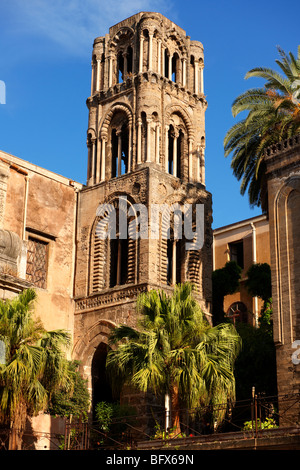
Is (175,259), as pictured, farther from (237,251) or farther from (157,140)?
(237,251)

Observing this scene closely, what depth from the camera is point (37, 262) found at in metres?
32.0

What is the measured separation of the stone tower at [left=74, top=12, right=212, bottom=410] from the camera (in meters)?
31.1

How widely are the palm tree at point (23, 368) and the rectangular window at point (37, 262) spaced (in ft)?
32.0

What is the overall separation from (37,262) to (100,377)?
4.88m

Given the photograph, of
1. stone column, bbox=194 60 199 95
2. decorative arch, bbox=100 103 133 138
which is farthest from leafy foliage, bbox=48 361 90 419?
stone column, bbox=194 60 199 95

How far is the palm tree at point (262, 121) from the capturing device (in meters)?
29.5

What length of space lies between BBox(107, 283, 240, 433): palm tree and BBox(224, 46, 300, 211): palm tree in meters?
7.33

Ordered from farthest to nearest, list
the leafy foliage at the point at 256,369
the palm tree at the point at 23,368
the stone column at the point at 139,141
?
the stone column at the point at 139,141, the leafy foliage at the point at 256,369, the palm tree at the point at 23,368

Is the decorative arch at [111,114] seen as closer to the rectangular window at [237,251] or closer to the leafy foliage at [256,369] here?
the leafy foliage at [256,369]

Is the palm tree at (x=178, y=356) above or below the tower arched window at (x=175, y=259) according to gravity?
below

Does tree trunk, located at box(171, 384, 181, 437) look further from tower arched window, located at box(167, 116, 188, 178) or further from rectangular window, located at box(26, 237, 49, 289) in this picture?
tower arched window, located at box(167, 116, 188, 178)

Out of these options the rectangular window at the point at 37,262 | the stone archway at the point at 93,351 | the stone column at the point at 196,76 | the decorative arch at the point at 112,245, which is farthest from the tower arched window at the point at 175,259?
the stone column at the point at 196,76
